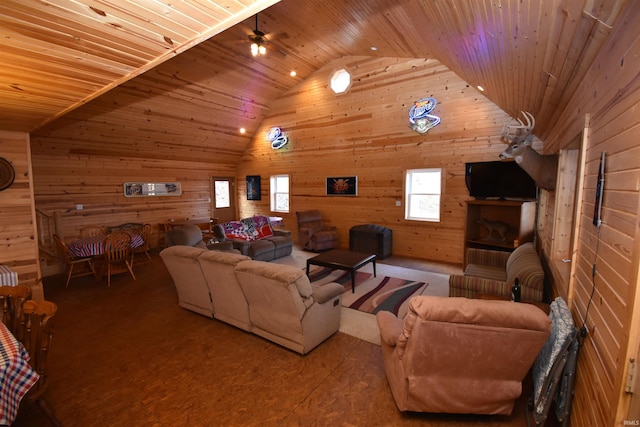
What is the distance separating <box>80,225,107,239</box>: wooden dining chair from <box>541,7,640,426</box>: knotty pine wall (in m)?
7.37

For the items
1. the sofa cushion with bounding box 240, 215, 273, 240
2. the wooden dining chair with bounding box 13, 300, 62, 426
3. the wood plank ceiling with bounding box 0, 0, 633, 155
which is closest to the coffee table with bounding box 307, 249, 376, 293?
the sofa cushion with bounding box 240, 215, 273, 240

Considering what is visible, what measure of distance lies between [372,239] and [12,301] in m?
5.51

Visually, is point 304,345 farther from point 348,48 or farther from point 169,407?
point 348,48

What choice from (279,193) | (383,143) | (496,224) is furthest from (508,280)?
(279,193)

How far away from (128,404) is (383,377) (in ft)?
6.75

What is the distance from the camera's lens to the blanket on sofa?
6.26 m

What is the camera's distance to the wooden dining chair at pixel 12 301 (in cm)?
212

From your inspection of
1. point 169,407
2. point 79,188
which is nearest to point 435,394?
point 169,407

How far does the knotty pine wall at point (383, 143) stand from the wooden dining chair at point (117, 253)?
4.31 meters

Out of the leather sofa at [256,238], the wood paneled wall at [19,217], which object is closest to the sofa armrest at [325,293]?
the leather sofa at [256,238]

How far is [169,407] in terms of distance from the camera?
2.19 meters

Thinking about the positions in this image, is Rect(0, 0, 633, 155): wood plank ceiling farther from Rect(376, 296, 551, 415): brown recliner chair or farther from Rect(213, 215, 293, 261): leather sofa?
Rect(213, 215, 293, 261): leather sofa

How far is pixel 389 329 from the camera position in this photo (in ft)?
7.17

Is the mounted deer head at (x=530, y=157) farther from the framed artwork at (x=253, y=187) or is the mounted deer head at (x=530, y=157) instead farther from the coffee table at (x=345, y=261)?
the framed artwork at (x=253, y=187)
